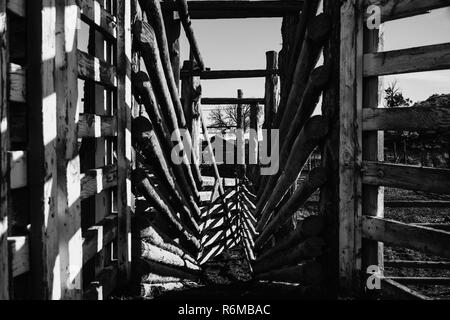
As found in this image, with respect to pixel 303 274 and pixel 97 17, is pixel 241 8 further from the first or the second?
pixel 303 274

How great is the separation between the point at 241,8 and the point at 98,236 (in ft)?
13.6

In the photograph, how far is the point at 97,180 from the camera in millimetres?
2564

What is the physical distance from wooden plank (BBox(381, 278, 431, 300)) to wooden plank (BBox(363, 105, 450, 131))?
986 mm

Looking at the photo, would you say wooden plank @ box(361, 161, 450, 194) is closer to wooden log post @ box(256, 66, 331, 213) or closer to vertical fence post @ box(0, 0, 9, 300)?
wooden log post @ box(256, 66, 331, 213)

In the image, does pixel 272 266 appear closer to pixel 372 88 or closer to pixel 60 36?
pixel 372 88

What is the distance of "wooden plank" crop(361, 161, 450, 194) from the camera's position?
2.36 metres

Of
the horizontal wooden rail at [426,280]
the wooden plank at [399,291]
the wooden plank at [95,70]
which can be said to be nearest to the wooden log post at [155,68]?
the wooden plank at [95,70]

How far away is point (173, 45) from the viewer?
5730mm

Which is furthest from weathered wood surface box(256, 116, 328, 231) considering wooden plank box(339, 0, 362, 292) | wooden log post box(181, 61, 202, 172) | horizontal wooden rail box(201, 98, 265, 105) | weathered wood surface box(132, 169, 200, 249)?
horizontal wooden rail box(201, 98, 265, 105)

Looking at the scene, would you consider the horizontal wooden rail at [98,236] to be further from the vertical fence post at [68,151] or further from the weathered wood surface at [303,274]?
the weathered wood surface at [303,274]

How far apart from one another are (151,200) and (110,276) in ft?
2.67

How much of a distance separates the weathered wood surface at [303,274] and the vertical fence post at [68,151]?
169 centimetres

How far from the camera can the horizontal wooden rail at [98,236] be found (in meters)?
2.43
